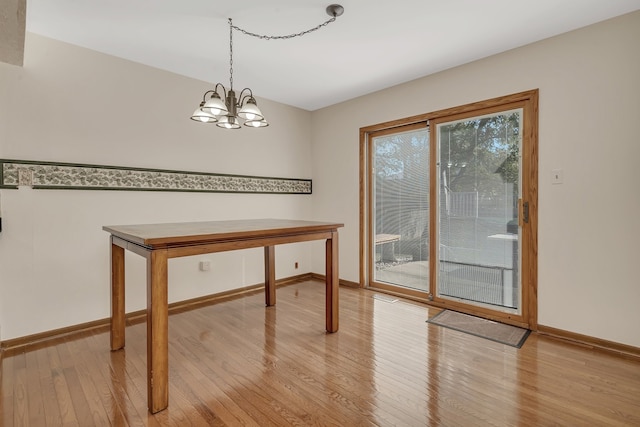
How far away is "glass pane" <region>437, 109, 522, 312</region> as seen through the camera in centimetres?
284

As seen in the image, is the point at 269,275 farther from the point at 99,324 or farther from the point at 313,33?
the point at 313,33

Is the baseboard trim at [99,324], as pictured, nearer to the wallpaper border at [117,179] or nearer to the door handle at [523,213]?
the wallpaper border at [117,179]

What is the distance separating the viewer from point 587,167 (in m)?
2.40

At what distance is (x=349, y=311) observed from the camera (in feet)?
10.4

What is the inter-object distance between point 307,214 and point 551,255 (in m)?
2.90

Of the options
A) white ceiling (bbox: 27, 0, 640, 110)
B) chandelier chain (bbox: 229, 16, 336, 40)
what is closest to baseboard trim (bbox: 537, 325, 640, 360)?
white ceiling (bbox: 27, 0, 640, 110)

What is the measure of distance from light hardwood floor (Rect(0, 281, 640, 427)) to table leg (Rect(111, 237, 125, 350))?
11cm

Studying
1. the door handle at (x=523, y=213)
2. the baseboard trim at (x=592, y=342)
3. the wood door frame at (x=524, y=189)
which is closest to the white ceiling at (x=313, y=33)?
the wood door frame at (x=524, y=189)

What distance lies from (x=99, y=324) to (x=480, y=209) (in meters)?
3.67

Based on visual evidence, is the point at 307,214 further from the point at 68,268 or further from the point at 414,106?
the point at 68,268

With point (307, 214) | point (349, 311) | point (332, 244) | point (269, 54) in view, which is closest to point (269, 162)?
point (307, 214)

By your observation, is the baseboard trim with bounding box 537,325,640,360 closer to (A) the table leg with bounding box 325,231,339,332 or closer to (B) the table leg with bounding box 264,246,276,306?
(A) the table leg with bounding box 325,231,339,332

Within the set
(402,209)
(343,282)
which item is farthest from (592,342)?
(343,282)

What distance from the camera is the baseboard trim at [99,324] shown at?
237cm
